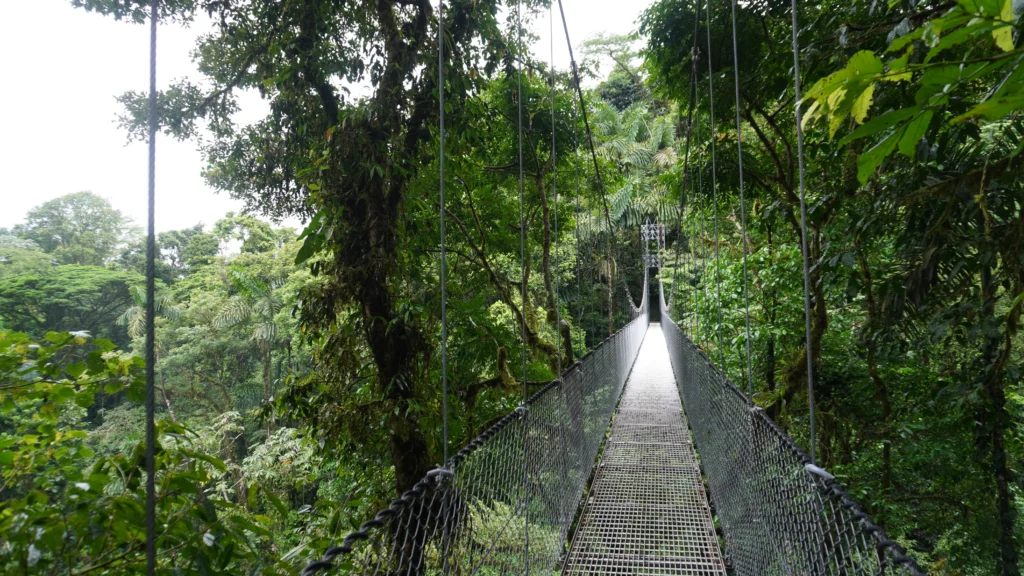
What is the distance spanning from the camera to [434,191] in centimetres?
301

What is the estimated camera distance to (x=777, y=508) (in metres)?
1.06

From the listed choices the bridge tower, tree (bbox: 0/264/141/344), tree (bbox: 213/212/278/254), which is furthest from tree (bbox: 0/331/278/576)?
the bridge tower

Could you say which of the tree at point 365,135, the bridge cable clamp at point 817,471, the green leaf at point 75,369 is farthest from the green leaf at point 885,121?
the tree at point 365,135

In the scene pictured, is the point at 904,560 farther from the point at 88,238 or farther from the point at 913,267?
the point at 88,238

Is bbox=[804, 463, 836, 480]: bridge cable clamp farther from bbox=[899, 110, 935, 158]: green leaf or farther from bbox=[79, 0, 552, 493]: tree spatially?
bbox=[79, 0, 552, 493]: tree

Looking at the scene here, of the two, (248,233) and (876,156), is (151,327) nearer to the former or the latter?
(876,156)

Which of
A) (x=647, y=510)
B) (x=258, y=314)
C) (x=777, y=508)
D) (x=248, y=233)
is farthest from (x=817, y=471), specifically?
(x=248, y=233)

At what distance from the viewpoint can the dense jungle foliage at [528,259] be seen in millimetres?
739

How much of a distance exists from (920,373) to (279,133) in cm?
325

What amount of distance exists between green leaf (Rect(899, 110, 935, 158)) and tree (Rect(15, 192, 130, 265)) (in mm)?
8638

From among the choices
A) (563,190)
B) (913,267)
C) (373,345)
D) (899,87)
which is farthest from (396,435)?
(563,190)

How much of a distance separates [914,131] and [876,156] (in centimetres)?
3

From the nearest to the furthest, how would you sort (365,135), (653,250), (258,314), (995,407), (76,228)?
(995,407) → (365,135) → (76,228) → (258,314) → (653,250)

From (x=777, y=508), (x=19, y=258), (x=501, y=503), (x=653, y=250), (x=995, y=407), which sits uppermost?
(x=653, y=250)
